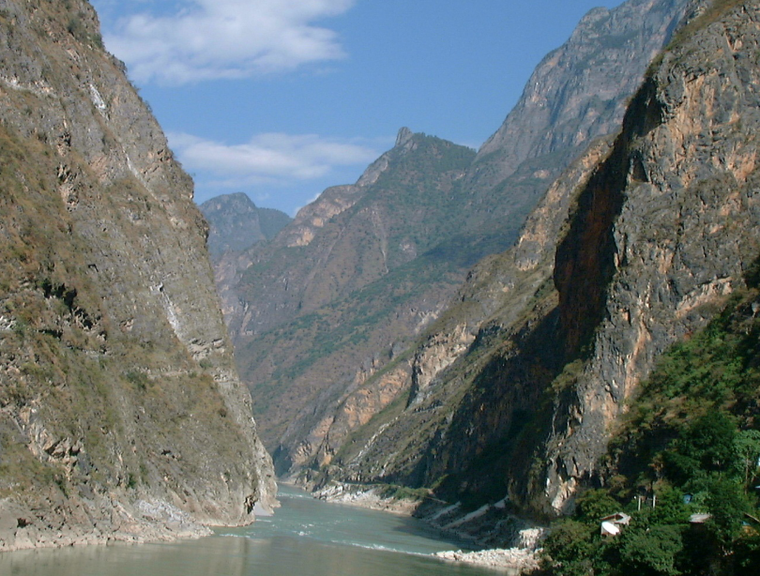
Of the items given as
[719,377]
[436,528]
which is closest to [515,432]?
[436,528]

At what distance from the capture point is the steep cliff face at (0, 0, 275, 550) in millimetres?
51375

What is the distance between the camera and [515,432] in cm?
11212

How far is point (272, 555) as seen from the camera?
61875 millimetres

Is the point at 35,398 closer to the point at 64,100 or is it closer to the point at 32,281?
the point at 32,281

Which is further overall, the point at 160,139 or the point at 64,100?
the point at 160,139

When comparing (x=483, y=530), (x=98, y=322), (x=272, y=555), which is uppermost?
(x=98, y=322)

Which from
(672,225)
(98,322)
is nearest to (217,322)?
(98,322)

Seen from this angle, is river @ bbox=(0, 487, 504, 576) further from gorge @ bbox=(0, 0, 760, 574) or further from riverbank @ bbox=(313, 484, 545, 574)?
riverbank @ bbox=(313, 484, 545, 574)

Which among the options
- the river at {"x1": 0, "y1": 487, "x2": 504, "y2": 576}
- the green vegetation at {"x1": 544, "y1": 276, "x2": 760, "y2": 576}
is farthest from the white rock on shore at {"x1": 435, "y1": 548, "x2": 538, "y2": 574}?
the green vegetation at {"x1": 544, "y1": 276, "x2": 760, "y2": 576}

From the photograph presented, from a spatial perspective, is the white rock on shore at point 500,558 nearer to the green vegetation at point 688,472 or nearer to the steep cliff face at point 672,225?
the steep cliff face at point 672,225

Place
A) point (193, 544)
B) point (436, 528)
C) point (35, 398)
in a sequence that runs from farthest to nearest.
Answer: point (436, 528) < point (193, 544) < point (35, 398)

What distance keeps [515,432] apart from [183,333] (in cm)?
4367

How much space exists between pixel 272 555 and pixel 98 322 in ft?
59.5

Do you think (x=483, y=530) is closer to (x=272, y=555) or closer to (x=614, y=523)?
(x=272, y=555)
